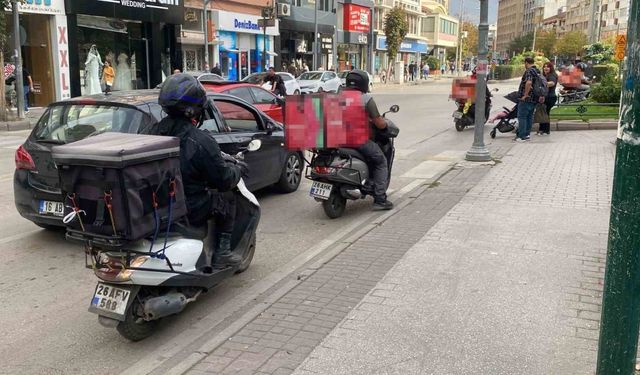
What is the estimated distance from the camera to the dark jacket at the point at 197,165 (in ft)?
14.2

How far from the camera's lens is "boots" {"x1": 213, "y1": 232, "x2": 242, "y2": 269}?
4789mm

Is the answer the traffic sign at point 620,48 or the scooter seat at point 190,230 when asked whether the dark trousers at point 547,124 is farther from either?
the scooter seat at point 190,230

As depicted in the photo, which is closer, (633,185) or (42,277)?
(633,185)

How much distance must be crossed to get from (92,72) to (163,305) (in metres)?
23.3

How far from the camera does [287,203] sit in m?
8.48

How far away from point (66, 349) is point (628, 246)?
139 inches

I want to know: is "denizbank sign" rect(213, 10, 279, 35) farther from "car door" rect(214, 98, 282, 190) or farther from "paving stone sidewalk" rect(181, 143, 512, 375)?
"paving stone sidewalk" rect(181, 143, 512, 375)

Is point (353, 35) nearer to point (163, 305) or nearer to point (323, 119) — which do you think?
point (323, 119)

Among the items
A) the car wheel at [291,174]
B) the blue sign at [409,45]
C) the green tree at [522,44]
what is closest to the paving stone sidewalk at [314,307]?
the car wheel at [291,174]

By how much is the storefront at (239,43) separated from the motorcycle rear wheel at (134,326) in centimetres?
2967

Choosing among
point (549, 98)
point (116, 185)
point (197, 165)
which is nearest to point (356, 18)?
point (549, 98)

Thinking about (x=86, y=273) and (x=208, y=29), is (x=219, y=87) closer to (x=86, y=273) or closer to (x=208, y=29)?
(x=86, y=273)

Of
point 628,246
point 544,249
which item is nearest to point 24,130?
point 544,249

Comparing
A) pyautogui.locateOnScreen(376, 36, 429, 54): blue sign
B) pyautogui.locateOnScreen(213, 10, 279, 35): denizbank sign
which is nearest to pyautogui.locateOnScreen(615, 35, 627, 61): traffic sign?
pyautogui.locateOnScreen(213, 10, 279, 35): denizbank sign
